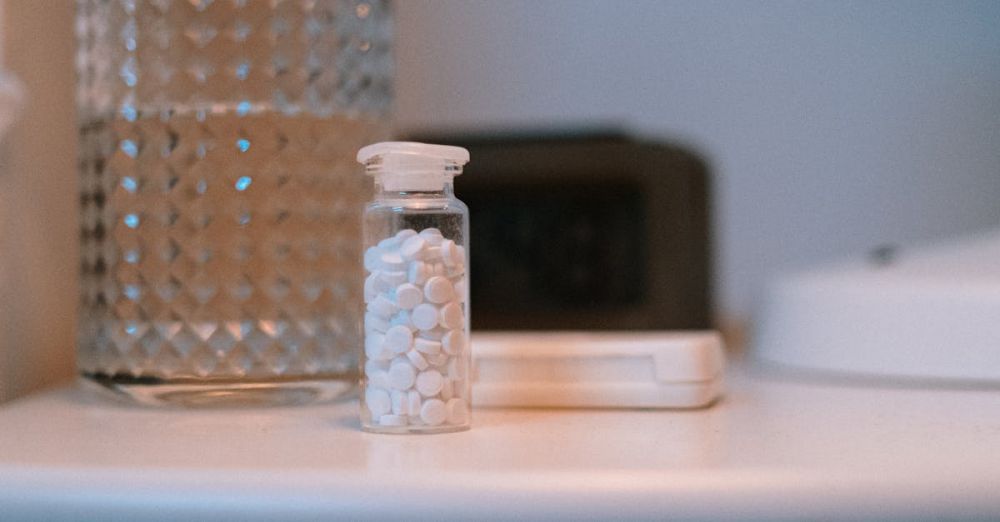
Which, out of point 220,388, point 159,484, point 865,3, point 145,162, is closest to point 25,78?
point 145,162

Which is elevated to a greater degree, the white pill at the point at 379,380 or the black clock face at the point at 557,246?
the black clock face at the point at 557,246

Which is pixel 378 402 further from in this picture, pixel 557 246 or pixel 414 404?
A: pixel 557 246

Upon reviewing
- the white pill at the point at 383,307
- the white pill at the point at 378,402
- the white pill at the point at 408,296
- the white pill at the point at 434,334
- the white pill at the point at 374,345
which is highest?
the white pill at the point at 408,296

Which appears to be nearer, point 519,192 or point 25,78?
point 25,78

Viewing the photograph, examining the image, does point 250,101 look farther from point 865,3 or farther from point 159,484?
point 865,3

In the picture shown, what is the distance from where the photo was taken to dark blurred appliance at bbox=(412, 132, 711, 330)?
2.67 ft

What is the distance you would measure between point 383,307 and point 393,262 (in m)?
0.02

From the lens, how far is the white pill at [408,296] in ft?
1.54

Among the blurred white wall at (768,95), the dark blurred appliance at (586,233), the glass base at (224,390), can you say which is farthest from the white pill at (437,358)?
the blurred white wall at (768,95)

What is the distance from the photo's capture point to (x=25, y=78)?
2.10ft

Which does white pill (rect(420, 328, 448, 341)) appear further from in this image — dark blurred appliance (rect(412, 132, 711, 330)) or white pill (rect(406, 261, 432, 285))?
dark blurred appliance (rect(412, 132, 711, 330))

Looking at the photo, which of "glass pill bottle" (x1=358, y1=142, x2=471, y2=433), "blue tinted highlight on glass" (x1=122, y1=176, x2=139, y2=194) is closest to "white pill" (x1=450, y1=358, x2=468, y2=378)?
"glass pill bottle" (x1=358, y1=142, x2=471, y2=433)

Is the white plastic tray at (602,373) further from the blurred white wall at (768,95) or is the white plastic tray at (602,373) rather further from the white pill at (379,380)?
the blurred white wall at (768,95)

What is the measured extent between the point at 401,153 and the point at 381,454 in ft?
0.46
